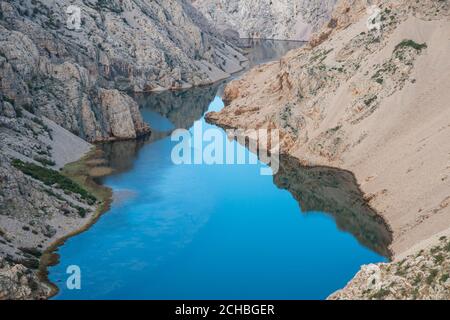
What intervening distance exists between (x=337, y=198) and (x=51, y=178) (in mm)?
33484

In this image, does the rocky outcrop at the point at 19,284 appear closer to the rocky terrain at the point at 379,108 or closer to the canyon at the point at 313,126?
the canyon at the point at 313,126

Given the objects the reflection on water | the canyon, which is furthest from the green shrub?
the reflection on water

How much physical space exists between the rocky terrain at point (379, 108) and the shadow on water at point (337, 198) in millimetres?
1079

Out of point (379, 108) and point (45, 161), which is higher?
point (379, 108)

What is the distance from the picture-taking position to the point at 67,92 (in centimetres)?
10412

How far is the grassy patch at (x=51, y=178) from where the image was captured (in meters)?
71.5

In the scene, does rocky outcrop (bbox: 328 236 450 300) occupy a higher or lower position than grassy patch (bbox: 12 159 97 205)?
lower

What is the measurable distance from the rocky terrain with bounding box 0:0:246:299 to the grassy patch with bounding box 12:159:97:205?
0.20 m

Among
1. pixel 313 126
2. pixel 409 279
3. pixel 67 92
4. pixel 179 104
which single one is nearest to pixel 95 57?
pixel 179 104

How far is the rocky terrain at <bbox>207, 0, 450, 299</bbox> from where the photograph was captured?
226 ft

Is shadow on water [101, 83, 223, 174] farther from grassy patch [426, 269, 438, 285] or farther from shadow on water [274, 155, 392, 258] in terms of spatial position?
grassy patch [426, 269, 438, 285]

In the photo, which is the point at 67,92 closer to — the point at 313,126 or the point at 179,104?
the point at 313,126

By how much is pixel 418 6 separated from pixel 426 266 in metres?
68.4
